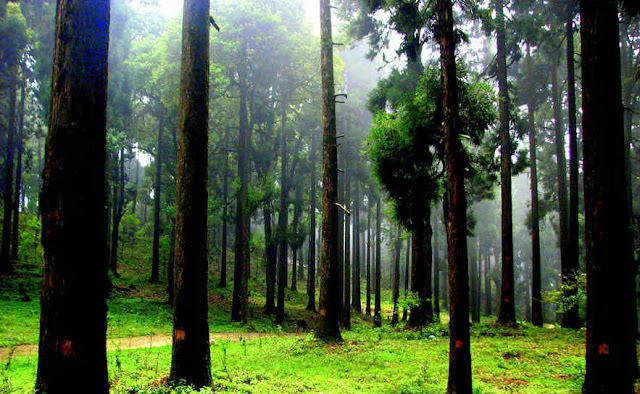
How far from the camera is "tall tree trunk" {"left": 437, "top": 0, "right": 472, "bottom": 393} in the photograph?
634 centimetres

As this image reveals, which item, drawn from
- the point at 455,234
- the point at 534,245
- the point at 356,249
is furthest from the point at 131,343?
the point at 356,249

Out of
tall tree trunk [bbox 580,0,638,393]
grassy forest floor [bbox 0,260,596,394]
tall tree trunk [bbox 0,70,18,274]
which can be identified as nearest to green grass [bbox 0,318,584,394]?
grassy forest floor [bbox 0,260,596,394]

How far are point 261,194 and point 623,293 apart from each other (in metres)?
16.1

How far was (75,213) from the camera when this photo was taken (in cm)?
404

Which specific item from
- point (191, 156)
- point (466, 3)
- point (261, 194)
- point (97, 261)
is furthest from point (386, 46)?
point (97, 261)

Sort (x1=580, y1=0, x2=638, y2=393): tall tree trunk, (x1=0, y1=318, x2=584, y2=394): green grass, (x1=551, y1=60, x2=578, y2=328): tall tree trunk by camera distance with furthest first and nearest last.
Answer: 1. (x1=551, y1=60, x2=578, y2=328): tall tree trunk
2. (x1=0, y1=318, x2=584, y2=394): green grass
3. (x1=580, y1=0, x2=638, y2=393): tall tree trunk

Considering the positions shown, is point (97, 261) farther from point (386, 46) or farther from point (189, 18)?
point (386, 46)

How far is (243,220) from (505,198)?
11709mm

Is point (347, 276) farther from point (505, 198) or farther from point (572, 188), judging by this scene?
point (572, 188)

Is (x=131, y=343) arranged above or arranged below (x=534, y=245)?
below

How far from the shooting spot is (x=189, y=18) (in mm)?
6719

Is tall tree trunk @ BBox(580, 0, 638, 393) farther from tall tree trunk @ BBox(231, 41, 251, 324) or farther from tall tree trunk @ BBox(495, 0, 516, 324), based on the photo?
tall tree trunk @ BBox(231, 41, 251, 324)

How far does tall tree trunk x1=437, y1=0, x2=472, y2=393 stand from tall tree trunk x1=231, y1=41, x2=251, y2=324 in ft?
42.5

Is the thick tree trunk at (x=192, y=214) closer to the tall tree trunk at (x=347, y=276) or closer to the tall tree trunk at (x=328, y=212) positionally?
the tall tree trunk at (x=328, y=212)
